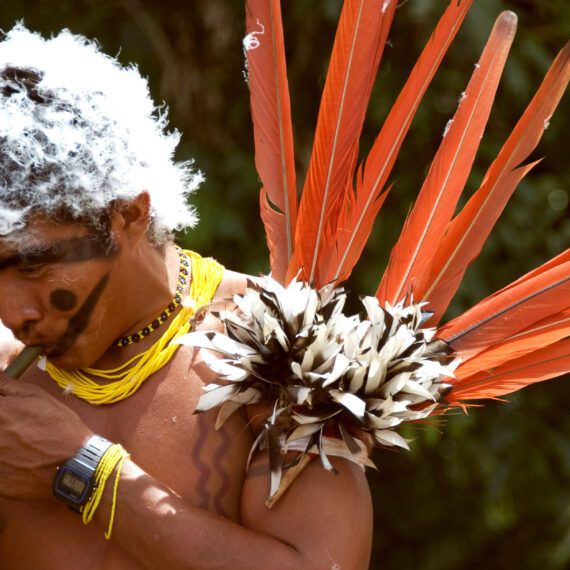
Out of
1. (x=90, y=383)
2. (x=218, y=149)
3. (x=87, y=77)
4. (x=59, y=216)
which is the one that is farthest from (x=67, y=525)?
(x=218, y=149)

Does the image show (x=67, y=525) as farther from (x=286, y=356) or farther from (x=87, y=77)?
(x=87, y=77)

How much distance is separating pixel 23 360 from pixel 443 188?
2.67 ft

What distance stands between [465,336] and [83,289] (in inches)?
26.6

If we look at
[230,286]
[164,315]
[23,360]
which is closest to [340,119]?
[230,286]

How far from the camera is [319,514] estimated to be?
133 cm

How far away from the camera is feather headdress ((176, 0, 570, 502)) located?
134cm

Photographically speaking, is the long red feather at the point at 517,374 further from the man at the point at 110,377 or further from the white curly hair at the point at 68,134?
the white curly hair at the point at 68,134

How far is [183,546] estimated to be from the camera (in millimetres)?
1318

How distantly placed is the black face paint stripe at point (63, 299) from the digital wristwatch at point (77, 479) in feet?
0.80

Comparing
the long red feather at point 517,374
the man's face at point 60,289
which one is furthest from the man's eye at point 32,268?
the long red feather at point 517,374

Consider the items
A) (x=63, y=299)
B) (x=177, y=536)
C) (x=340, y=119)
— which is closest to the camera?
(x=177, y=536)

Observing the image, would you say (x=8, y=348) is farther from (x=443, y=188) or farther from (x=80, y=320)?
(x=443, y=188)

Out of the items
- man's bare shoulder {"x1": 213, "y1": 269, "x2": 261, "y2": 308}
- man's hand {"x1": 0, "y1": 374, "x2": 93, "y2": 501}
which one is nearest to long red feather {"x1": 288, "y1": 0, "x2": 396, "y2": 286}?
man's bare shoulder {"x1": 213, "y1": 269, "x2": 261, "y2": 308}

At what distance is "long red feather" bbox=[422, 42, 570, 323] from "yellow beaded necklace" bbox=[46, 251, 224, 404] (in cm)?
44
